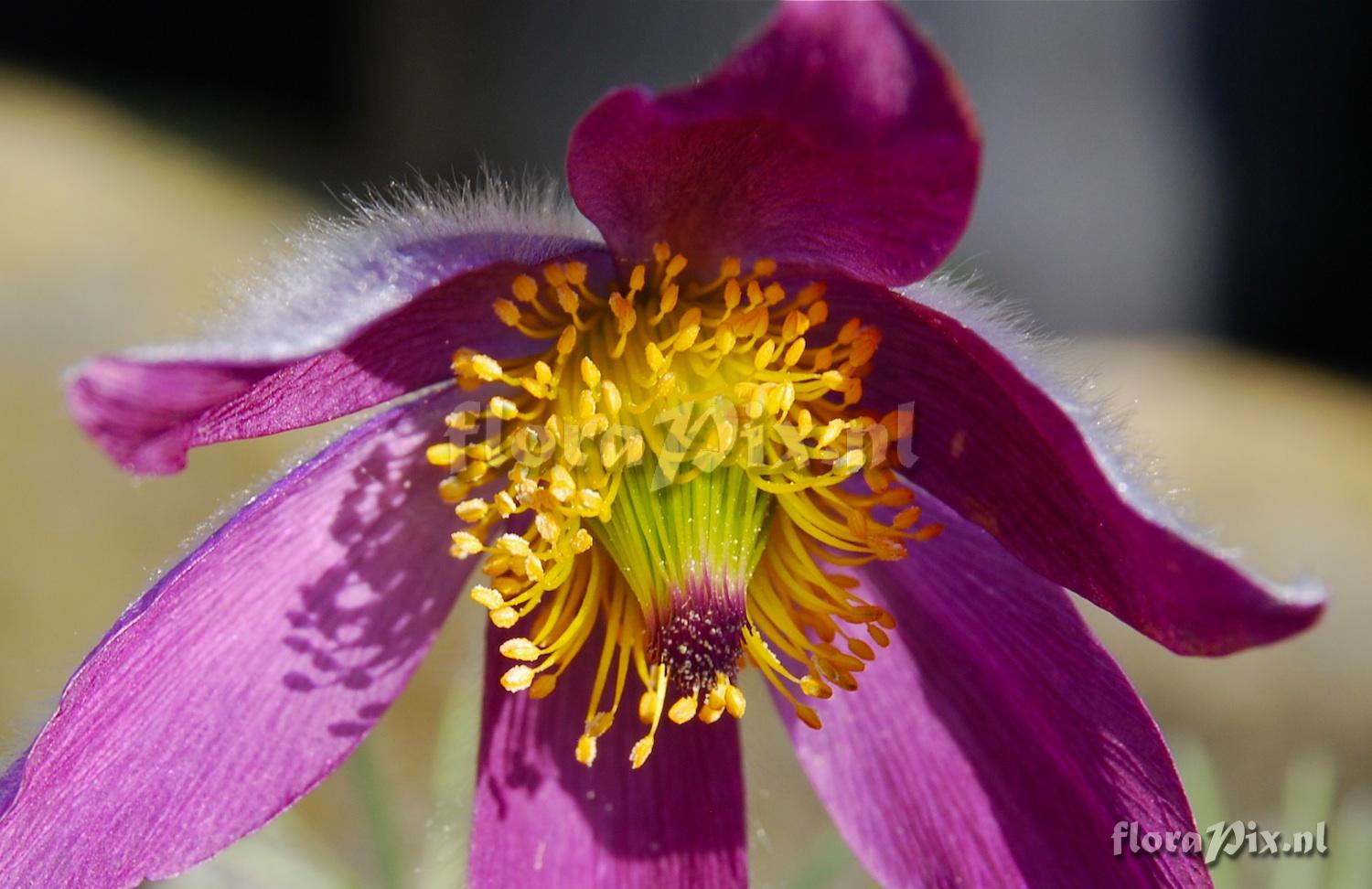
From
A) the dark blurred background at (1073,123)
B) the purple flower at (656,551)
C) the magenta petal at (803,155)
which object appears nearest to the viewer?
the magenta petal at (803,155)

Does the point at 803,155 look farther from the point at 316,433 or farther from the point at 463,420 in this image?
the point at 316,433

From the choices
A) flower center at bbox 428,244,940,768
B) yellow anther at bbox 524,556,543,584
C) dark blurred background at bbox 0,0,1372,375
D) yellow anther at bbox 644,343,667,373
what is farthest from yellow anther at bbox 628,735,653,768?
dark blurred background at bbox 0,0,1372,375

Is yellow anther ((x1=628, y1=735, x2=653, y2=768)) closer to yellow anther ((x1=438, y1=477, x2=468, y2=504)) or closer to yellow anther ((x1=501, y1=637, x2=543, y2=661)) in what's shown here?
yellow anther ((x1=501, y1=637, x2=543, y2=661))

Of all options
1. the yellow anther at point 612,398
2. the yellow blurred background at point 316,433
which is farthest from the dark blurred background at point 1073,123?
the yellow anther at point 612,398

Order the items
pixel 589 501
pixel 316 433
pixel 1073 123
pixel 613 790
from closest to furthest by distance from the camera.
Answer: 1. pixel 589 501
2. pixel 613 790
3. pixel 316 433
4. pixel 1073 123

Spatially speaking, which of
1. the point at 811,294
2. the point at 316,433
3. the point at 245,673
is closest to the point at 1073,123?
the point at 316,433

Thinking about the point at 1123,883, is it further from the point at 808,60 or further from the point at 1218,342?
the point at 1218,342

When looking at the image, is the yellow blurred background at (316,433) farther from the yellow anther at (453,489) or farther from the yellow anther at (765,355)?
the yellow anther at (765,355)
